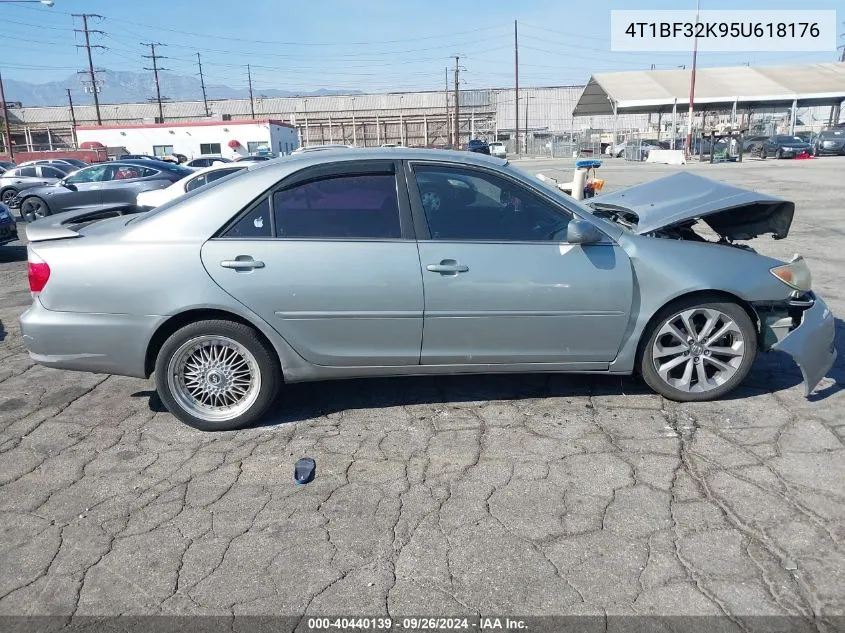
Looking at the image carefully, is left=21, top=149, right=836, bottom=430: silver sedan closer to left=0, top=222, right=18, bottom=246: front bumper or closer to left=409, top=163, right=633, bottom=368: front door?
left=409, top=163, right=633, bottom=368: front door

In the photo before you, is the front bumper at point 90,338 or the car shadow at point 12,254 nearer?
the front bumper at point 90,338

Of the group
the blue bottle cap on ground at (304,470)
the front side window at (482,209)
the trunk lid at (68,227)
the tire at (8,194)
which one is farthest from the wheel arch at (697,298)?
the tire at (8,194)

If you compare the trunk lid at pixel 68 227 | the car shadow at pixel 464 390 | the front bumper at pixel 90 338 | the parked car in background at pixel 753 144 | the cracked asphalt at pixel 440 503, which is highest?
the parked car in background at pixel 753 144

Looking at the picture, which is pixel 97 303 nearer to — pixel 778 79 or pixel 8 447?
pixel 8 447

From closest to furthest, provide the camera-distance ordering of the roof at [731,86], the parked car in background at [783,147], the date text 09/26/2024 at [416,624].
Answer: the date text 09/26/2024 at [416,624]
the parked car in background at [783,147]
the roof at [731,86]

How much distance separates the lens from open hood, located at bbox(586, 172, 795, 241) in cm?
406

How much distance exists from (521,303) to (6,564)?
9.37 feet

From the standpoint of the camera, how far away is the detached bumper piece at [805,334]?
3.92 meters

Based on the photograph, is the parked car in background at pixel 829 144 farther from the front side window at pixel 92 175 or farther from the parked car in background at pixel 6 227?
the parked car in background at pixel 6 227

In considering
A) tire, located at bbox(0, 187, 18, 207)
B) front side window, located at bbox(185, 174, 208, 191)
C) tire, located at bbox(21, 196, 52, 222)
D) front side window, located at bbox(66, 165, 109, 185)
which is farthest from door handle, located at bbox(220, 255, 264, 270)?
tire, located at bbox(0, 187, 18, 207)

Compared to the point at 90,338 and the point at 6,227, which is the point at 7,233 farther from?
the point at 90,338

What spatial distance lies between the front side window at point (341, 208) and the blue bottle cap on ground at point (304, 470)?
4.27 ft

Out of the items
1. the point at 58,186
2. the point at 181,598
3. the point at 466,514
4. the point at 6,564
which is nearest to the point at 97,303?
the point at 6,564

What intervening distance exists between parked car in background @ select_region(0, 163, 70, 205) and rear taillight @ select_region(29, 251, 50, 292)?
16578mm
